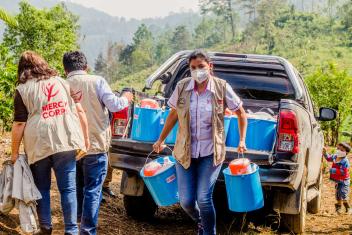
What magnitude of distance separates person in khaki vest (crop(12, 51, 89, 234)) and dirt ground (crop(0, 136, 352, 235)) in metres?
0.79

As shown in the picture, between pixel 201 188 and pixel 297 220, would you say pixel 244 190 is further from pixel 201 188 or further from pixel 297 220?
pixel 297 220

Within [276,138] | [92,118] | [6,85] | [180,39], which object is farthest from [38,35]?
[180,39]

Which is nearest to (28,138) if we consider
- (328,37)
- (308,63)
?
(308,63)

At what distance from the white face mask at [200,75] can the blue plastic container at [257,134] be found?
0.70 meters

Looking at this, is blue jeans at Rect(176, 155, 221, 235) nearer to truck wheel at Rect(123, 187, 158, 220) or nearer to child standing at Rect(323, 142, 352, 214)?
truck wheel at Rect(123, 187, 158, 220)

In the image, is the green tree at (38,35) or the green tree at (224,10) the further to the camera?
the green tree at (224,10)

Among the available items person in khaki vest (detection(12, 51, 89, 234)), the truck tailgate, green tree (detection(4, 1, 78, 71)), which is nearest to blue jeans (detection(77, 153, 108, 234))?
person in khaki vest (detection(12, 51, 89, 234))

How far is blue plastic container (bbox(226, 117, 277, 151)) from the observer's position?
485 centimetres

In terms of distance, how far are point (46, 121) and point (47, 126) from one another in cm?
4

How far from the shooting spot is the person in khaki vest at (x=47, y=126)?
13.7ft

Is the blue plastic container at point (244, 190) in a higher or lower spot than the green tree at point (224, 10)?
lower

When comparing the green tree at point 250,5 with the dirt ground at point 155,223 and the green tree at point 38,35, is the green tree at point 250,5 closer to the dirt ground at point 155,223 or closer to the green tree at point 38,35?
the green tree at point 38,35

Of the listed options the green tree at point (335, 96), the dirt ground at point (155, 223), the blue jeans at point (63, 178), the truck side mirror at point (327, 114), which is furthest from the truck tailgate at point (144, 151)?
the green tree at point (335, 96)

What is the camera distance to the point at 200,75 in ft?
14.2
